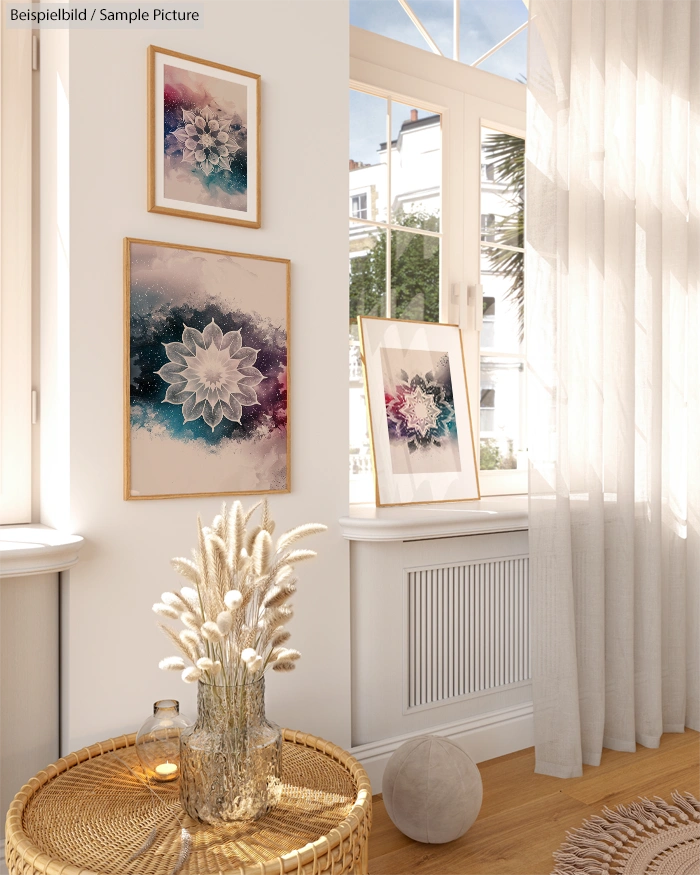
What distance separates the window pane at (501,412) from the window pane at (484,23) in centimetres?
120

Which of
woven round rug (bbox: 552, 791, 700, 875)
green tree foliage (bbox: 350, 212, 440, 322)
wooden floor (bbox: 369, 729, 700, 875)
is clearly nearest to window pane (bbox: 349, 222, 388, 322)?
green tree foliage (bbox: 350, 212, 440, 322)

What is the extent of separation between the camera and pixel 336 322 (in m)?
2.09

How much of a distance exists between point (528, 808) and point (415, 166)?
85.5 inches

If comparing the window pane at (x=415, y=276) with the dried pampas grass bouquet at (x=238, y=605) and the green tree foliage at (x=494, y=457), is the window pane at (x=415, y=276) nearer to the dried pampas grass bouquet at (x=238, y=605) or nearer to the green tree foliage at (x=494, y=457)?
the green tree foliage at (x=494, y=457)

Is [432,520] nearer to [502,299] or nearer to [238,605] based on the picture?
[238,605]

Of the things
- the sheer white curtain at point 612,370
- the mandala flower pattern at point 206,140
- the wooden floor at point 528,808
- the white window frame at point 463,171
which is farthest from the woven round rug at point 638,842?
the mandala flower pattern at point 206,140

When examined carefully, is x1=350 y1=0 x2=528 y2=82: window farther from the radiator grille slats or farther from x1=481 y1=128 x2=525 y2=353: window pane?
the radiator grille slats

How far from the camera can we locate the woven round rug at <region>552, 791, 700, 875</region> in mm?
1848

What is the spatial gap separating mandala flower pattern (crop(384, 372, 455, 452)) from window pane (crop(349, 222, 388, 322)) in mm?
294

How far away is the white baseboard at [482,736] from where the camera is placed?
7.07 ft

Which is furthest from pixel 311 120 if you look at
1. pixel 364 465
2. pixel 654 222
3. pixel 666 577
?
pixel 666 577

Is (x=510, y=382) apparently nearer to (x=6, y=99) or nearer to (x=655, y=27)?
(x=655, y=27)

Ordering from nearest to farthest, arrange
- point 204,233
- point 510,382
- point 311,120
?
point 204,233 < point 311,120 < point 510,382

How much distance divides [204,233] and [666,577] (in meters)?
2.02
